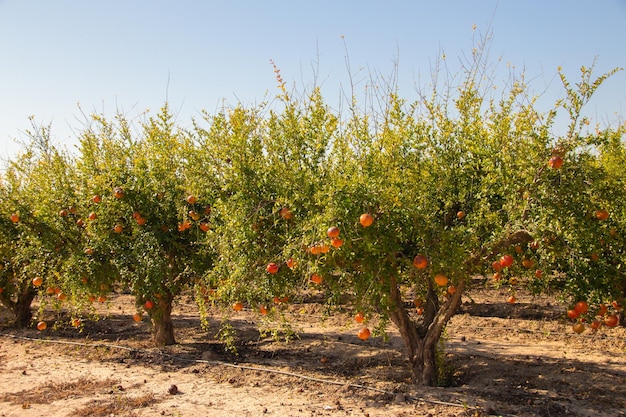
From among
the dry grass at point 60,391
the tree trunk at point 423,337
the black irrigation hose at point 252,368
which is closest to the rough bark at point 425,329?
the tree trunk at point 423,337

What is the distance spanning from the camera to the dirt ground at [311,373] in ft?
17.5

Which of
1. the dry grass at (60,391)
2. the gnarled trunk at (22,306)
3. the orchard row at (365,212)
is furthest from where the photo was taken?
the gnarled trunk at (22,306)

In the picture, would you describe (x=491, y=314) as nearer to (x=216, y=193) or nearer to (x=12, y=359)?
(x=216, y=193)

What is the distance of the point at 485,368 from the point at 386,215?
122 inches

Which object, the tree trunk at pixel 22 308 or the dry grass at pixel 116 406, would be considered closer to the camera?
the dry grass at pixel 116 406

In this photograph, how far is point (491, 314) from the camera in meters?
10.6

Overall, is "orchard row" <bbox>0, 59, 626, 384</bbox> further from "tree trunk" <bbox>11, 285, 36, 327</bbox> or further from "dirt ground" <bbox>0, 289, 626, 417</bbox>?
"tree trunk" <bbox>11, 285, 36, 327</bbox>

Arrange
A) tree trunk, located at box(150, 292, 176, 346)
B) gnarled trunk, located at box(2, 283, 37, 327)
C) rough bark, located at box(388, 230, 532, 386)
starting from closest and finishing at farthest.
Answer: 1. rough bark, located at box(388, 230, 532, 386)
2. tree trunk, located at box(150, 292, 176, 346)
3. gnarled trunk, located at box(2, 283, 37, 327)

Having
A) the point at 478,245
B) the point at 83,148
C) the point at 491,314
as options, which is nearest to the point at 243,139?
the point at 478,245

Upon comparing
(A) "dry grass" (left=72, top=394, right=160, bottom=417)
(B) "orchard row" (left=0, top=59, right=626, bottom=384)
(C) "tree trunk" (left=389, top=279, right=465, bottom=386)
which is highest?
(B) "orchard row" (left=0, top=59, right=626, bottom=384)

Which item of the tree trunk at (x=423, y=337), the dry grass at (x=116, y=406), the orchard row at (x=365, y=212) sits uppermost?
the orchard row at (x=365, y=212)

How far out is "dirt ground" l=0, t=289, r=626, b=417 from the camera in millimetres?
5332

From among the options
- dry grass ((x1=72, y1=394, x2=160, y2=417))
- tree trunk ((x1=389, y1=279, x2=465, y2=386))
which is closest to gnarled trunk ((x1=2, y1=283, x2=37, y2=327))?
dry grass ((x1=72, y1=394, x2=160, y2=417))

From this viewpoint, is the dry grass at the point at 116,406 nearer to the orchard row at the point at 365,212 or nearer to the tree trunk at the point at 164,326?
the orchard row at the point at 365,212
